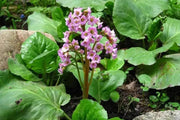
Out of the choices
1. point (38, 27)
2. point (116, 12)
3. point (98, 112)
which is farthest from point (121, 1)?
point (98, 112)

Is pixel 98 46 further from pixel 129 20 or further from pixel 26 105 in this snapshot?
pixel 129 20

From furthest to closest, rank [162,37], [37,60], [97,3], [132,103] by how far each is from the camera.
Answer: [97,3] < [162,37] < [132,103] < [37,60]

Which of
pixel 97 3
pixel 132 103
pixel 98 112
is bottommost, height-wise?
pixel 132 103

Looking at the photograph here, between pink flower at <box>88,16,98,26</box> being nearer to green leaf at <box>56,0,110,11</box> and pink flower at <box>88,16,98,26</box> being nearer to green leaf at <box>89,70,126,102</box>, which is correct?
green leaf at <box>89,70,126,102</box>

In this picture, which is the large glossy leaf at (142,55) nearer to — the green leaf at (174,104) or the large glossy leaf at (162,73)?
the large glossy leaf at (162,73)

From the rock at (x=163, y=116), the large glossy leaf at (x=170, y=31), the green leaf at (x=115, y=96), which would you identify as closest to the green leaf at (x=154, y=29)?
the large glossy leaf at (x=170, y=31)

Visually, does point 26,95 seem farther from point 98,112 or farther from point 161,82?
point 161,82
